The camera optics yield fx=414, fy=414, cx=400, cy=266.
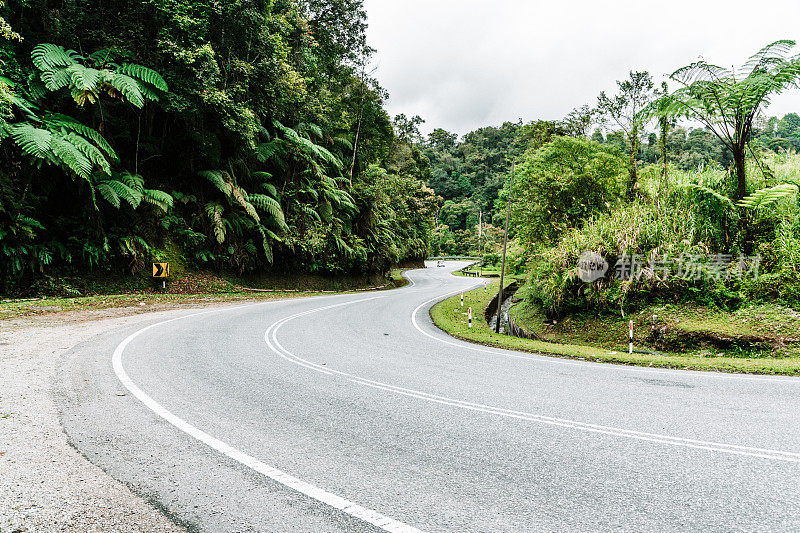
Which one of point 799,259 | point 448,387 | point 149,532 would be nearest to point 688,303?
point 799,259

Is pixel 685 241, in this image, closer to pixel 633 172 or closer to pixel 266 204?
pixel 633 172

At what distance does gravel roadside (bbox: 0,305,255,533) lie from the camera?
258 centimetres

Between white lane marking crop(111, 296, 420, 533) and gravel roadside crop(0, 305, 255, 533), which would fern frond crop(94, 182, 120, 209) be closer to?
gravel roadside crop(0, 305, 255, 533)

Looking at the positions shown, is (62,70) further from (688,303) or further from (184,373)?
(688,303)

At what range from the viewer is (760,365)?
296 inches

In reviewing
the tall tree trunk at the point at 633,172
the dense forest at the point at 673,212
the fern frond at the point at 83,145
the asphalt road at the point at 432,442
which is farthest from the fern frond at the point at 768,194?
the fern frond at the point at 83,145

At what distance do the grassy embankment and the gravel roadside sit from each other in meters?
8.40

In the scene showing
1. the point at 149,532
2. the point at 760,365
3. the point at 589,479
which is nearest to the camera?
the point at 149,532

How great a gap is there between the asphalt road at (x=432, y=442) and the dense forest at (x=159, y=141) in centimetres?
745

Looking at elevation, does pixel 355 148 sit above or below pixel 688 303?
above

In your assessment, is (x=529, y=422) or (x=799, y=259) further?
(x=799, y=259)

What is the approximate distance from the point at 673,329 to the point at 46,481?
13426mm

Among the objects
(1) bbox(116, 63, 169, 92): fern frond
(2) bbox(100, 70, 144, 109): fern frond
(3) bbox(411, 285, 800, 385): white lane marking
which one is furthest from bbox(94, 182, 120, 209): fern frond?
(3) bbox(411, 285, 800, 385): white lane marking

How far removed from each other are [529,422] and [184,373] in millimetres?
5004
